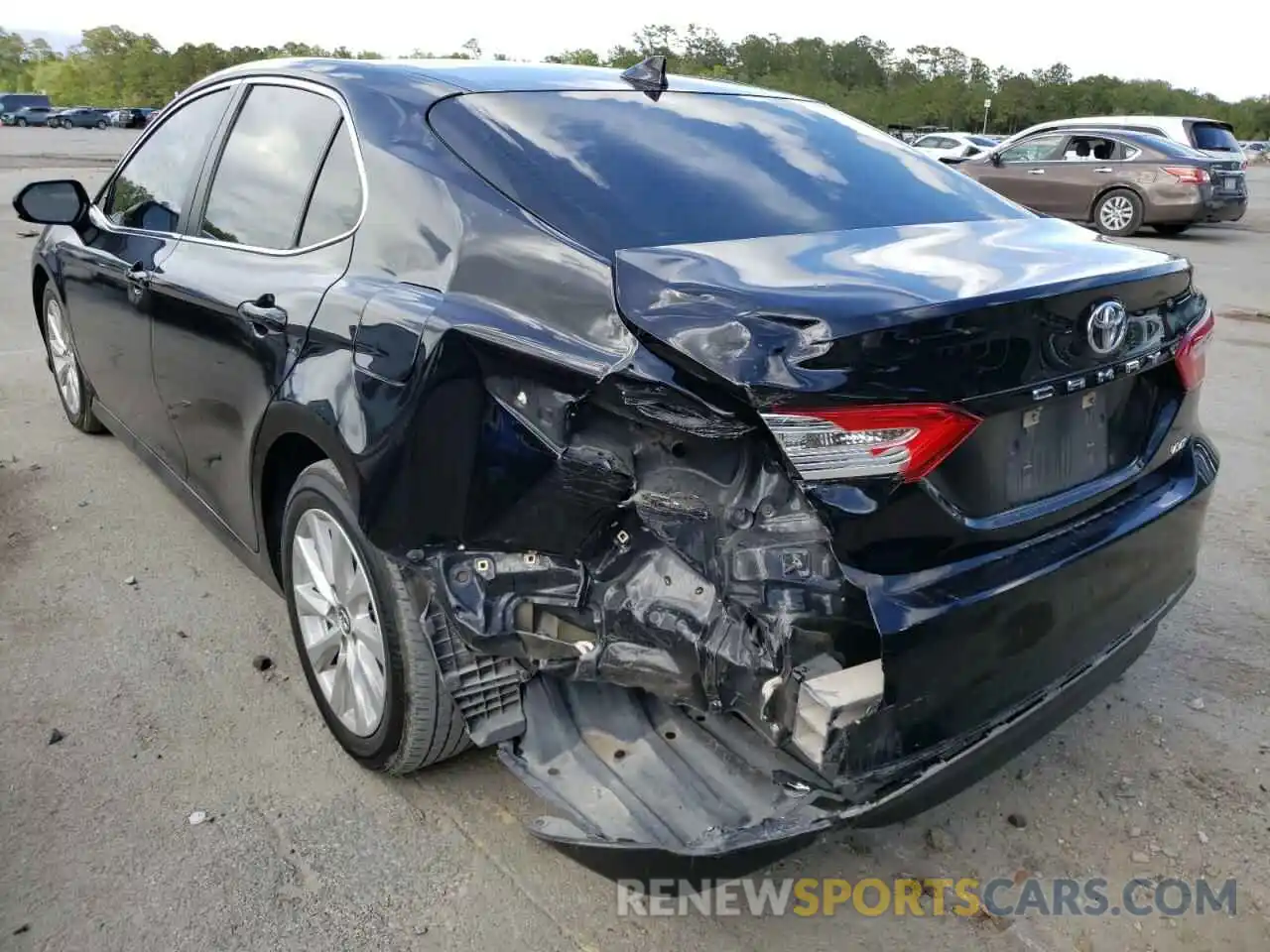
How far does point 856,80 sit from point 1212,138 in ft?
280

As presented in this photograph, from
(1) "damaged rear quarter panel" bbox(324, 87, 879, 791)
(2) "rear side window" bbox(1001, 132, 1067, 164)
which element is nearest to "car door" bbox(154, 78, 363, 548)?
(1) "damaged rear quarter panel" bbox(324, 87, 879, 791)

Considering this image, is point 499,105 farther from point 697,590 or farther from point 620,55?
point 620,55

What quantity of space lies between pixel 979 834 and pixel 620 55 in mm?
67673

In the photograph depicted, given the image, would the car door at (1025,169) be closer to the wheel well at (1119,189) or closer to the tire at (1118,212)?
the wheel well at (1119,189)

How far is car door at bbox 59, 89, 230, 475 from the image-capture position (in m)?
3.52

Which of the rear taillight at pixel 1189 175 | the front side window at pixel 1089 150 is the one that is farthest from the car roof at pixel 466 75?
the front side window at pixel 1089 150

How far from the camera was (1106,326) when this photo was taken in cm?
202

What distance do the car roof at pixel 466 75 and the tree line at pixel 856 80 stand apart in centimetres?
6239

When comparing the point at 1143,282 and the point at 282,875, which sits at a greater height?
the point at 1143,282

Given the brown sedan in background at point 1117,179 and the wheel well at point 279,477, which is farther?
the brown sedan in background at point 1117,179

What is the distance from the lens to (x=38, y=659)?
3.21 meters

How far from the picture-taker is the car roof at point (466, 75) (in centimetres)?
269

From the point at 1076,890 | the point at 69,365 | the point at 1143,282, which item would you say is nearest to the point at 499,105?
the point at 1143,282

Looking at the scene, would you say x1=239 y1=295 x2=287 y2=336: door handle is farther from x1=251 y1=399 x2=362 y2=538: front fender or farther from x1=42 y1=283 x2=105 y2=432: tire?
x1=42 y1=283 x2=105 y2=432: tire
